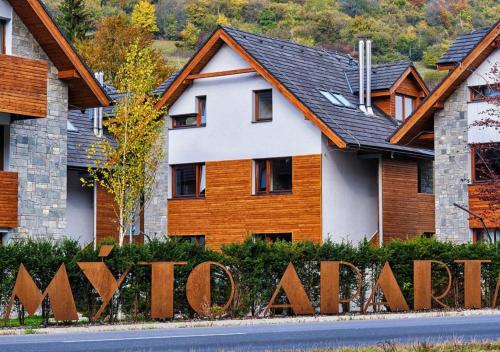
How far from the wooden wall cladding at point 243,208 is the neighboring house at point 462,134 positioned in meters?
3.91

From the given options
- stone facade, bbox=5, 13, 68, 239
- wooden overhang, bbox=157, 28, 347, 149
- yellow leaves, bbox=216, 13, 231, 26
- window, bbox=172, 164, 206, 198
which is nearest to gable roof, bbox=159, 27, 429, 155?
wooden overhang, bbox=157, 28, 347, 149

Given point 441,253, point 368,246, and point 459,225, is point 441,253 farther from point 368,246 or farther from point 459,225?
point 459,225

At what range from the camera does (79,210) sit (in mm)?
44375

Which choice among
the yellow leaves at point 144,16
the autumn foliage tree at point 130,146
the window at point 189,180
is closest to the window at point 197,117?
the window at point 189,180

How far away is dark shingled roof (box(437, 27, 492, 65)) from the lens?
42.2m

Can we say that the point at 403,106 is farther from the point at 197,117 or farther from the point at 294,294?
the point at 294,294

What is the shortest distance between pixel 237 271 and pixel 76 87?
1070 centimetres

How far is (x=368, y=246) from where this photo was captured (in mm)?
32000

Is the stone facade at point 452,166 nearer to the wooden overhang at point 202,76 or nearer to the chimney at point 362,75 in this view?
the wooden overhang at point 202,76

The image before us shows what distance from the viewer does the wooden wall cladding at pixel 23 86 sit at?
33812 mm

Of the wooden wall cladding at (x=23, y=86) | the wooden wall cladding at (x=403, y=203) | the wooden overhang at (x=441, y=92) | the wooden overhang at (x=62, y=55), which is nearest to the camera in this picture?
the wooden wall cladding at (x=23, y=86)

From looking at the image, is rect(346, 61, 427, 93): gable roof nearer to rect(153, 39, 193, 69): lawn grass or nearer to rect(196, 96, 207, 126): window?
rect(196, 96, 207, 126): window

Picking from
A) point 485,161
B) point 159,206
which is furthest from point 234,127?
point 485,161

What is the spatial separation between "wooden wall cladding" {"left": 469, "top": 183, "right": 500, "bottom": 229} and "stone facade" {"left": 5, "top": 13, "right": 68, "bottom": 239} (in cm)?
1287
